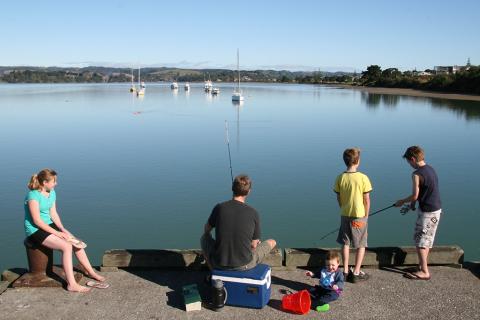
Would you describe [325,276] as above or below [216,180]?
above

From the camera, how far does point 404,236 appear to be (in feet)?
34.2

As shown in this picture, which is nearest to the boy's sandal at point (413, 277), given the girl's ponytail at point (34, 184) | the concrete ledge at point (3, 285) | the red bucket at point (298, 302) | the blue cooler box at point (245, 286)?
the red bucket at point (298, 302)

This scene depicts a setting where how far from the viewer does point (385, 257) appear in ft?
19.6

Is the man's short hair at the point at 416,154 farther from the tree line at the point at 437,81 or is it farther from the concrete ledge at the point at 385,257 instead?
the tree line at the point at 437,81

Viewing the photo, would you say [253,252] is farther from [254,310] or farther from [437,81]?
[437,81]

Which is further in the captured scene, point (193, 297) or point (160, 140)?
point (160, 140)

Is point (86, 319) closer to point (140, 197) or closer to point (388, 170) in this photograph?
point (140, 197)

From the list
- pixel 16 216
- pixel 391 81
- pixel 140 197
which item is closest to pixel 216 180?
pixel 140 197

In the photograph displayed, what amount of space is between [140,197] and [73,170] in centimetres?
524

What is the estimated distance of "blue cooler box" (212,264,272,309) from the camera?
15.8 ft

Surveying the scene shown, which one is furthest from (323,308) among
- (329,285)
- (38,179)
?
(38,179)

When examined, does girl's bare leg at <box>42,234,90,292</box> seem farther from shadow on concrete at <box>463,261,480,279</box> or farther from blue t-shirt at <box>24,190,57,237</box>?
shadow on concrete at <box>463,261,480,279</box>

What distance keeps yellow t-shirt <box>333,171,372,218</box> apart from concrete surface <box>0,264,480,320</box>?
0.82 meters

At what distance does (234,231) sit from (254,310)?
2.64 ft
